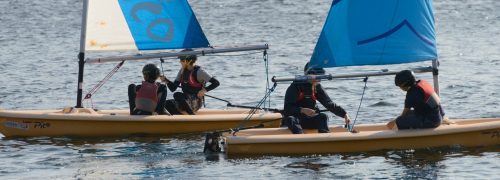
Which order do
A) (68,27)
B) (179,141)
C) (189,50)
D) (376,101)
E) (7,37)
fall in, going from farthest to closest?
(68,27) < (7,37) < (376,101) < (189,50) < (179,141)

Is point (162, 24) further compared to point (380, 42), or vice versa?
point (162, 24)

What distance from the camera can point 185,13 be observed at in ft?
84.7

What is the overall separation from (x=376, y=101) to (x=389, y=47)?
862 centimetres

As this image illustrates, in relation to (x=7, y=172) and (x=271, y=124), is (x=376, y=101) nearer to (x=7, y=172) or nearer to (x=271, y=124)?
(x=271, y=124)

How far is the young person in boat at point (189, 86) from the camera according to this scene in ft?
79.8

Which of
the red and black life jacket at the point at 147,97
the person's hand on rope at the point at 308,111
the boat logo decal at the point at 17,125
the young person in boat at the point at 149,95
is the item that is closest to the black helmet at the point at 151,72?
the young person in boat at the point at 149,95

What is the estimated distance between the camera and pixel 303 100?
70.8 feet

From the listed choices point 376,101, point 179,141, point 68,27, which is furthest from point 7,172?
point 68,27

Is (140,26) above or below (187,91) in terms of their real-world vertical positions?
above

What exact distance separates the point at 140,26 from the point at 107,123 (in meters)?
2.62

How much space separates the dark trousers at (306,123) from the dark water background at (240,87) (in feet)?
2.15

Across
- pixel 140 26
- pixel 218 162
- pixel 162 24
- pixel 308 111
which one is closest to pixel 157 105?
pixel 140 26

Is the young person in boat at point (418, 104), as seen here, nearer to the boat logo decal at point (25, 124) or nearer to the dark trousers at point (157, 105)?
the dark trousers at point (157, 105)

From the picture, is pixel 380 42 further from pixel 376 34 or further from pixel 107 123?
pixel 107 123
